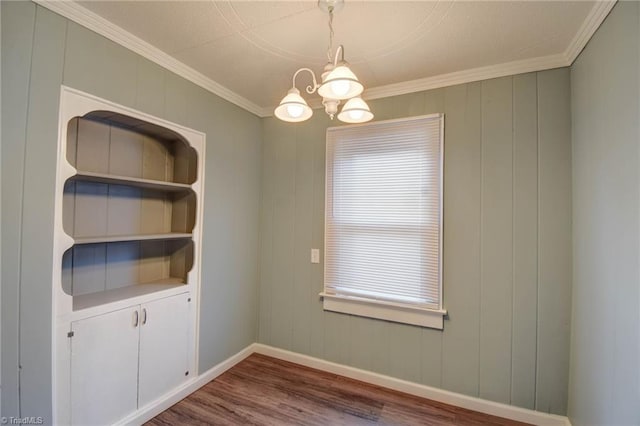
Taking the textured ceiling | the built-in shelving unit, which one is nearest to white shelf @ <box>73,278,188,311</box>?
the built-in shelving unit

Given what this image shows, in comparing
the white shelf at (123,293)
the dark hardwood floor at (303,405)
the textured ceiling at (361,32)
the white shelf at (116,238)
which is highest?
the textured ceiling at (361,32)

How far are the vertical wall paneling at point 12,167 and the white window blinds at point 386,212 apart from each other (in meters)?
2.00

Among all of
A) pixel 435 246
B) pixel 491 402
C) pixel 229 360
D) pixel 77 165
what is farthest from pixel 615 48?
pixel 229 360

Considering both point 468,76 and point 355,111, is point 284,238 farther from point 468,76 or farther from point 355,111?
point 468,76

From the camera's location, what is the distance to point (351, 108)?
1409mm

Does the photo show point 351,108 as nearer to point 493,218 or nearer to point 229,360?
point 493,218

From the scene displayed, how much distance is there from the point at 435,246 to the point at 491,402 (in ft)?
3.93

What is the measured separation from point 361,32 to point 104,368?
2598 millimetres

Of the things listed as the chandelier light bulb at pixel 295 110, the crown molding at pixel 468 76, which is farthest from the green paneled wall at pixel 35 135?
the crown molding at pixel 468 76

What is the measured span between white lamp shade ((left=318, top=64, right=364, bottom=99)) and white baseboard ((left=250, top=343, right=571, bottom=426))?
2.30 meters

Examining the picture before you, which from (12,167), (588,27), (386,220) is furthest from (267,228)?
(588,27)

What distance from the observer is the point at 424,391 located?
7.39 feet

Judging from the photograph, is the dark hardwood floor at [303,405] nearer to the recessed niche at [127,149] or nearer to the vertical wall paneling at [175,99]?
the recessed niche at [127,149]

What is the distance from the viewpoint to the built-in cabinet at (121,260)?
1.57 meters
